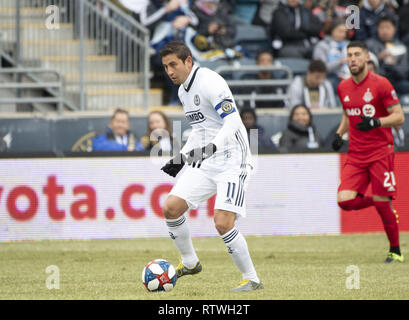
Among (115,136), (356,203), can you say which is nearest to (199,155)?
(356,203)

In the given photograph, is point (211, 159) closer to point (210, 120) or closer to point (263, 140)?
point (210, 120)

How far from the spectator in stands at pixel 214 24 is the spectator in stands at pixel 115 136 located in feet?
11.1

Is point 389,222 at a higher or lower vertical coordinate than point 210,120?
lower

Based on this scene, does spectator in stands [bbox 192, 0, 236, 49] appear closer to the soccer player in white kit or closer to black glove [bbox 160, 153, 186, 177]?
the soccer player in white kit

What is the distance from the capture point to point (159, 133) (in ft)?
42.3

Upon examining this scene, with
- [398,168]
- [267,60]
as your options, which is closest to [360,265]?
[398,168]

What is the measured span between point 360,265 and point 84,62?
7.22m

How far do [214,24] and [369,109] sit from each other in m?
6.51

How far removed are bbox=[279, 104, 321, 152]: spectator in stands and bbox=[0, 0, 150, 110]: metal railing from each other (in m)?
2.71

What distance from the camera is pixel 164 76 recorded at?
627 inches

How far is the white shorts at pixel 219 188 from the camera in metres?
7.48

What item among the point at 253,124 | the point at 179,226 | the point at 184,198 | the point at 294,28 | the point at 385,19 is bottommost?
the point at 179,226

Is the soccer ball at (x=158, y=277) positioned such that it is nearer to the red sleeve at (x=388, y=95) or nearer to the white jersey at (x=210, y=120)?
the white jersey at (x=210, y=120)
